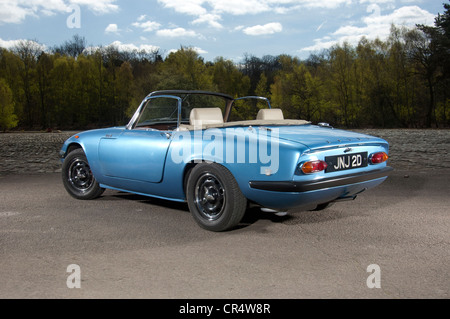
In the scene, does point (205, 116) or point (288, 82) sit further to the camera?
point (288, 82)

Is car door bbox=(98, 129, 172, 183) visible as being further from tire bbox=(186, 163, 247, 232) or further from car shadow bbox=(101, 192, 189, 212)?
car shadow bbox=(101, 192, 189, 212)

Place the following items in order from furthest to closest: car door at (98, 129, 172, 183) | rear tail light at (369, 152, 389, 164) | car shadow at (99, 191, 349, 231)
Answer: car door at (98, 129, 172, 183) → car shadow at (99, 191, 349, 231) → rear tail light at (369, 152, 389, 164)

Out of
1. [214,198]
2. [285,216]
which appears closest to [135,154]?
[214,198]

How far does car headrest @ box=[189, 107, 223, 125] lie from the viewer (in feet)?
17.2

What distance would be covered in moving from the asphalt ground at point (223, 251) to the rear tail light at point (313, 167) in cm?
65

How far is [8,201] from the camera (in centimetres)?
652

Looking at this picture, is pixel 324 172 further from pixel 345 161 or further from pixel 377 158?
pixel 377 158

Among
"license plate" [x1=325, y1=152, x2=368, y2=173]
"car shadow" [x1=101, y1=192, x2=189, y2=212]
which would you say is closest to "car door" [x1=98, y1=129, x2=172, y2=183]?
"car shadow" [x1=101, y1=192, x2=189, y2=212]

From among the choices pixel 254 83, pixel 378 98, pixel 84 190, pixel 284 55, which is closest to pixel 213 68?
pixel 254 83

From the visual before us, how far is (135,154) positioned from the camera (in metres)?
5.58

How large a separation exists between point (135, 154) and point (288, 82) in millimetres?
62996

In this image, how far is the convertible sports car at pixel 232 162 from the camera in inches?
170

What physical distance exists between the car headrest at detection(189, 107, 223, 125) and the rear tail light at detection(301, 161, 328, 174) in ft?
4.74
